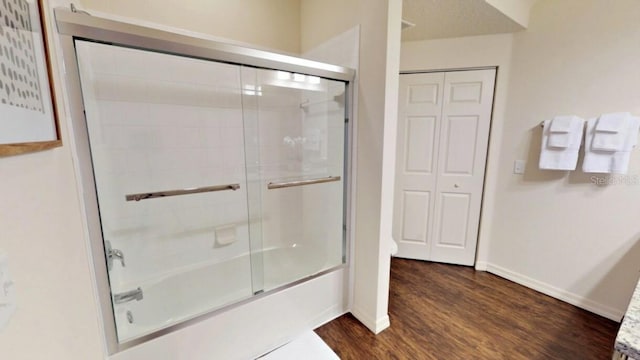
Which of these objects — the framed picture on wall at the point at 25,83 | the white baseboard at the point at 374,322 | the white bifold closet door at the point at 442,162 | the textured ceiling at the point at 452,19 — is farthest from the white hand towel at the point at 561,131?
the framed picture on wall at the point at 25,83

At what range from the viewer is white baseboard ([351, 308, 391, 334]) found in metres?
1.83

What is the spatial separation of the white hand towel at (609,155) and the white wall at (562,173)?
85mm

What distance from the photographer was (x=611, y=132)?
5.94ft

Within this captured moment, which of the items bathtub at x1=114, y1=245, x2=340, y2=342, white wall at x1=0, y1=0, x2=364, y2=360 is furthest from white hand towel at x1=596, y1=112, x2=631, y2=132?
white wall at x1=0, y1=0, x2=364, y2=360

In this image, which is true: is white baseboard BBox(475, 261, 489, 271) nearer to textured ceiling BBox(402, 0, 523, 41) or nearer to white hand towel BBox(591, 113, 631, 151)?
white hand towel BBox(591, 113, 631, 151)

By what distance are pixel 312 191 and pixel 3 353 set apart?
1913 mm

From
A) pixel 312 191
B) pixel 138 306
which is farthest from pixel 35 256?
pixel 312 191

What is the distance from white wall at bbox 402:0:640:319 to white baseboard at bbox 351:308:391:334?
56.1 inches

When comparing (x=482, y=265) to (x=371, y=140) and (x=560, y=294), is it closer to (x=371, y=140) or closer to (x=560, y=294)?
(x=560, y=294)

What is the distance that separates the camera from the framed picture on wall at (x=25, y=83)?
54 cm

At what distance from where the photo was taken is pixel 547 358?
5.27 ft

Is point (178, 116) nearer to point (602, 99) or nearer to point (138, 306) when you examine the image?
point (138, 306)

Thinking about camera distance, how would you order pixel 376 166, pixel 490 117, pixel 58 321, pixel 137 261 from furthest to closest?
pixel 490 117, pixel 137 261, pixel 376 166, pixel 58 321

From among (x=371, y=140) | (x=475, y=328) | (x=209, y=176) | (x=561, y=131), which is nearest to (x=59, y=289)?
(x=209, y=176)
